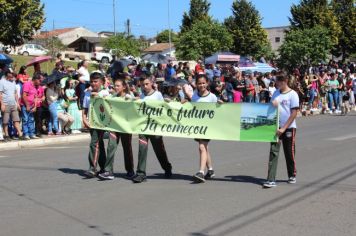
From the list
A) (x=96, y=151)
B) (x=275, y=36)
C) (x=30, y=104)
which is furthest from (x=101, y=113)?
(x=275, y=36)

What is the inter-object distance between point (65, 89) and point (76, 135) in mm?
1660

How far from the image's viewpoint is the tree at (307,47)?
164 feet

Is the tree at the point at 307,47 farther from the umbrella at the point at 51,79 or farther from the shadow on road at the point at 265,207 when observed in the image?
the shadow on road at the point at 265,207

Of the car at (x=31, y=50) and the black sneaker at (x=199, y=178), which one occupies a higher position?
the car at (x=31, y=50)

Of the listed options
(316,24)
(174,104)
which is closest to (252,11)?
(316,24)

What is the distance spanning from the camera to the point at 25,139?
15.5 metres

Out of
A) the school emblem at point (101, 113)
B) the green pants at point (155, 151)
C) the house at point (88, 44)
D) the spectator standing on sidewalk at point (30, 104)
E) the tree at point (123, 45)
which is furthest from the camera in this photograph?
the house at point (88, 44)

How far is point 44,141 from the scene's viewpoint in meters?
15.5

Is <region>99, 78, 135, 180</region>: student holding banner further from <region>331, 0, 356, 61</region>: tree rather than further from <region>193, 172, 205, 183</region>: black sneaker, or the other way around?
<region>331, 0, 356, 61</region>: tree

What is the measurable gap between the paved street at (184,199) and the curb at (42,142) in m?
2.40

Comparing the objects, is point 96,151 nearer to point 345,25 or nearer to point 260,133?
point 260,133

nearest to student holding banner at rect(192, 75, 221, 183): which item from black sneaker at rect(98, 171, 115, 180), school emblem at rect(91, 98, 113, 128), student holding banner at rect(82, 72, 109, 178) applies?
black sneaker at rect(98, 171, 115, 180)

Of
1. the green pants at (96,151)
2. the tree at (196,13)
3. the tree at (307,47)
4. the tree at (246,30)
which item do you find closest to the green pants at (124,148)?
the green pants at (96,151)

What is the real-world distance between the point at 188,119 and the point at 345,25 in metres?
58.4
